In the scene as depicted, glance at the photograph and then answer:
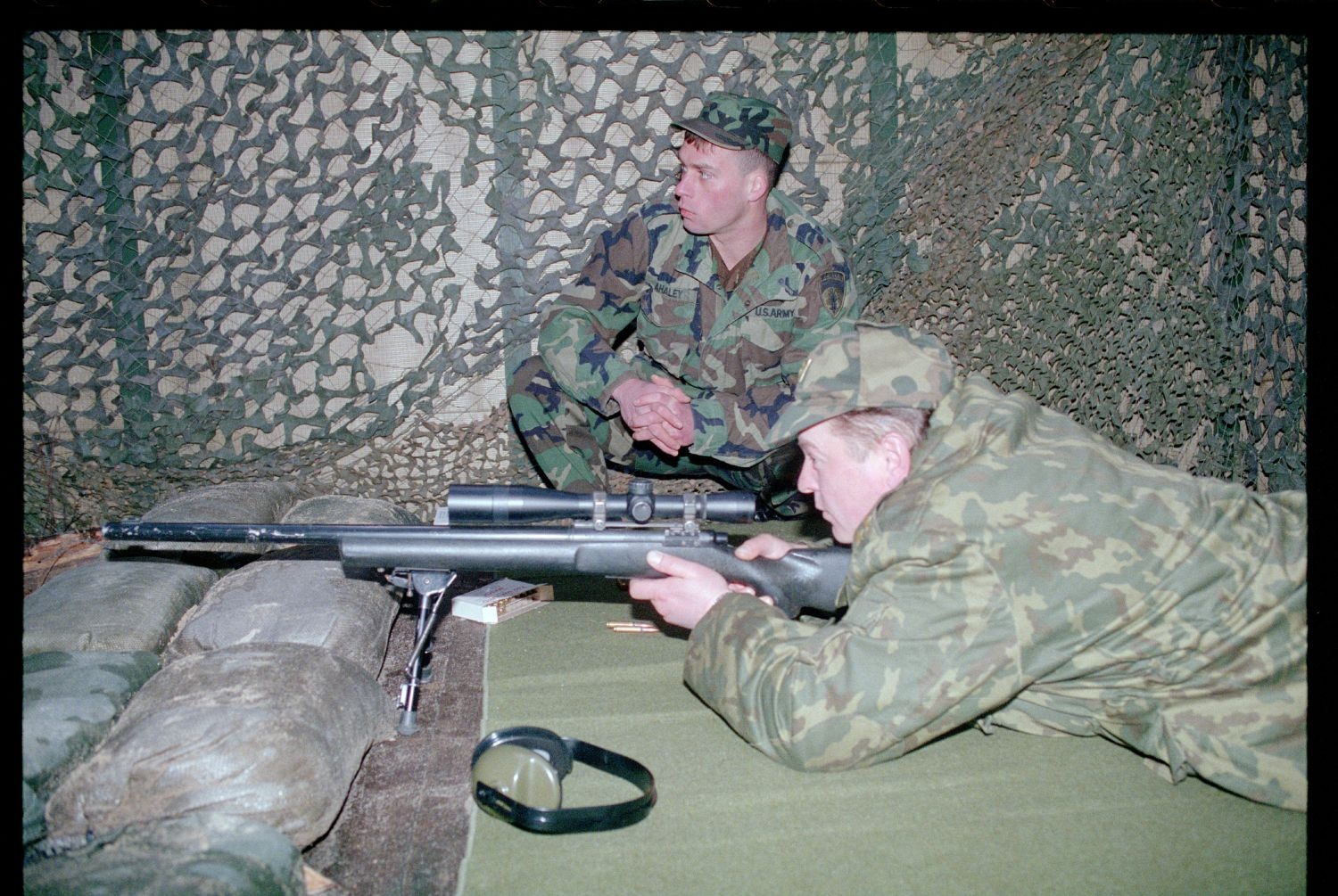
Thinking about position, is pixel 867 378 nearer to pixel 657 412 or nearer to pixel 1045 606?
pixel 1045 606

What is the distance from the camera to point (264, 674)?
7.65 feet

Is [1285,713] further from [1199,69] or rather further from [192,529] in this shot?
[1199,69]

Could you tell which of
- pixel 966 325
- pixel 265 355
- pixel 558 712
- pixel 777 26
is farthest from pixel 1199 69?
pixel 265 355

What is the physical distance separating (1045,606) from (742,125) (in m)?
2.81

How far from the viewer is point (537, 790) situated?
2195 millimetres

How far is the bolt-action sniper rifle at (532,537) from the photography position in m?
2.56

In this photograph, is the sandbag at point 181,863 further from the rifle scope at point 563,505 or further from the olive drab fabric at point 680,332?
the olive drab fabric at point 680,332

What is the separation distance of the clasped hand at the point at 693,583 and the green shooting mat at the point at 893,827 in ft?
1.30

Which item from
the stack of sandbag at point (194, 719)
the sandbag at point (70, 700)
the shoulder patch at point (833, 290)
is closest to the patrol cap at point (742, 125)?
the shoulder patch at point (833, 290)

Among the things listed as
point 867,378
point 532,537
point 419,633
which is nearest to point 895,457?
point 867,378

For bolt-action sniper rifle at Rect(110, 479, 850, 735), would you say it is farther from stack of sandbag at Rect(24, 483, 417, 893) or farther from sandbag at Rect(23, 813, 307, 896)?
sandbag at Rect(23, 813, 307, 896)

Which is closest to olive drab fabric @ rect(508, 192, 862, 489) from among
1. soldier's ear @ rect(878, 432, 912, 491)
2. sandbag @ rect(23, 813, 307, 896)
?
soldier's ear @ rect(878, 432, 912, 491)

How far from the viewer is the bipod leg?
8.79 ft
